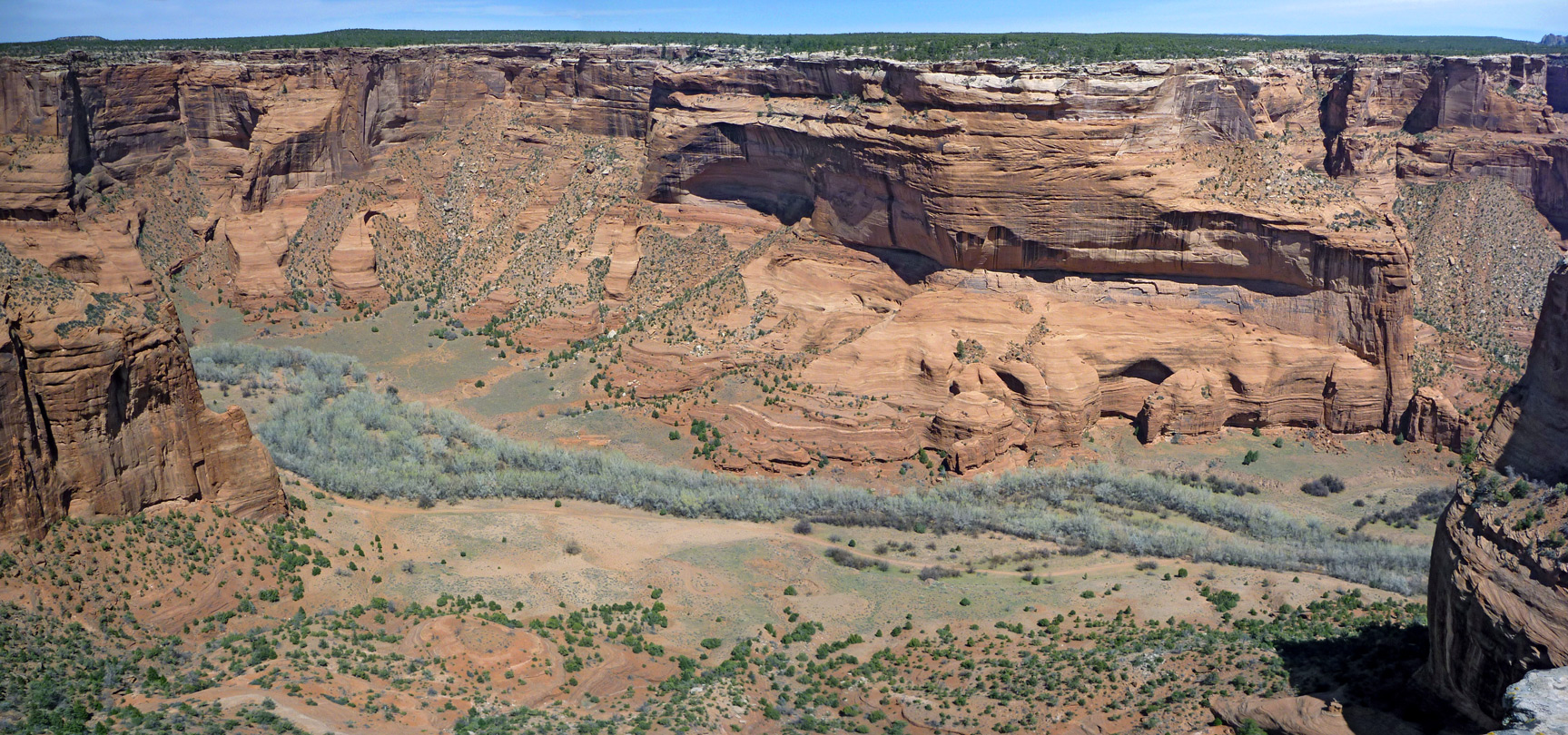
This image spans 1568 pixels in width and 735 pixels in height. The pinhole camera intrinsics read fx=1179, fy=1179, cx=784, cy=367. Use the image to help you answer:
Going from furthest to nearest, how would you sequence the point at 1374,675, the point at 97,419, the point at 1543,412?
the point at 97,419, the point at 1374,675, the point at 1543,412

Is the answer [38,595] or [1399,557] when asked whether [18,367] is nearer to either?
[38,595]

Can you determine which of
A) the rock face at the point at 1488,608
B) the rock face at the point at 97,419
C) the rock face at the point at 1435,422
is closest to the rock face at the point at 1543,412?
the rock face at the point at 1488,608

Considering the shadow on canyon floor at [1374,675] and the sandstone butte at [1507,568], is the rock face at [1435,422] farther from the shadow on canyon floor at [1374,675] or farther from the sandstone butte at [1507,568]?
the sandstone butte at [1507,568]

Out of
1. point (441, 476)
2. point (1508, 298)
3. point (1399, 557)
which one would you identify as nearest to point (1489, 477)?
point (1399, 557)

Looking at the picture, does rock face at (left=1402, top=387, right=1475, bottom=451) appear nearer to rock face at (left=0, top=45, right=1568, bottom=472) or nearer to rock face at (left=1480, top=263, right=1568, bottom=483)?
rock face at (left=0, top=45, right=1568, bottom=472)

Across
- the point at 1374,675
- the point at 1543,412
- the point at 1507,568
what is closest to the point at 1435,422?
the point at 1543,412

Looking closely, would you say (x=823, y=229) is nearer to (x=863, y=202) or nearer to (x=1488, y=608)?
(x=863, y=202)
